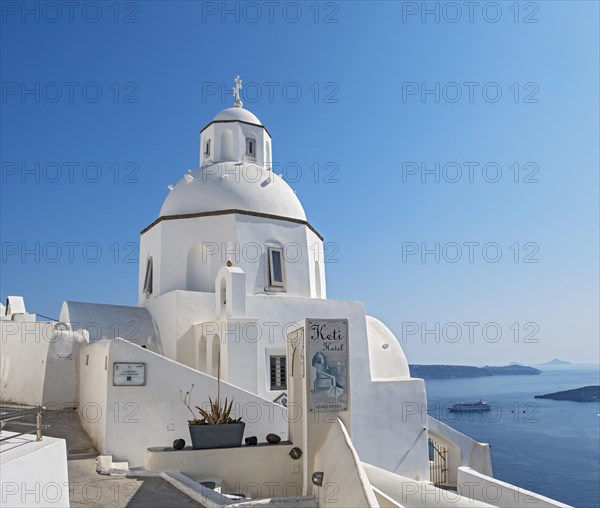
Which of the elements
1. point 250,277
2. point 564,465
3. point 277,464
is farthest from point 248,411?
point 564,465

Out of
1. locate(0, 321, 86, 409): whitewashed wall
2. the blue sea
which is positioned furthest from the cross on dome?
the blue sea

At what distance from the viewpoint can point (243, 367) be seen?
54.4 ft

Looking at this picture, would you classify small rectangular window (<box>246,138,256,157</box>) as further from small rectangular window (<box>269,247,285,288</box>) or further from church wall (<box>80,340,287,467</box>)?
church wall (<box>80,340,287,467</box>)

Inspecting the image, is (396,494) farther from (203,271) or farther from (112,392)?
(203,271)

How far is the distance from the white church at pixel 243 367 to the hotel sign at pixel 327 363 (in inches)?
0.8

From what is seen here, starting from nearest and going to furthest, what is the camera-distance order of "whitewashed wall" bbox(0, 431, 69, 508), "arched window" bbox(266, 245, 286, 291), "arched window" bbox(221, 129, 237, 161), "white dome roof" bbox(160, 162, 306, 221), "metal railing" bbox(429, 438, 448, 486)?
"whitewashed wall" bbox(0, 431, 69, 508)
"arched window" bbox(266, 245, 286, 291)
"white dome roof" bbox(160, 162, 306, 221)
"metal railing" bbox(429, 438, 448, 486)
"arched window" bbox(221, 129, 237, 161)

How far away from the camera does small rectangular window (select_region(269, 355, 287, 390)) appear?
17656 mm

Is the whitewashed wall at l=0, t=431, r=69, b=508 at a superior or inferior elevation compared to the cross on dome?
inferior

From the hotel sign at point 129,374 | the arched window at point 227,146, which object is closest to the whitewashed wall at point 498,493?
the hotel sign at point 129,374

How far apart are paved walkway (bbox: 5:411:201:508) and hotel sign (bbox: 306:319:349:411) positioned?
288cm

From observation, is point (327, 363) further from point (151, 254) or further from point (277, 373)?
point (151, 254)

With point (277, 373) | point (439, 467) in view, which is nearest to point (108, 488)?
point (277, 373)

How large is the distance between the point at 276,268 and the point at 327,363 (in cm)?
926

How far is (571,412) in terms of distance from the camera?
284 feet
